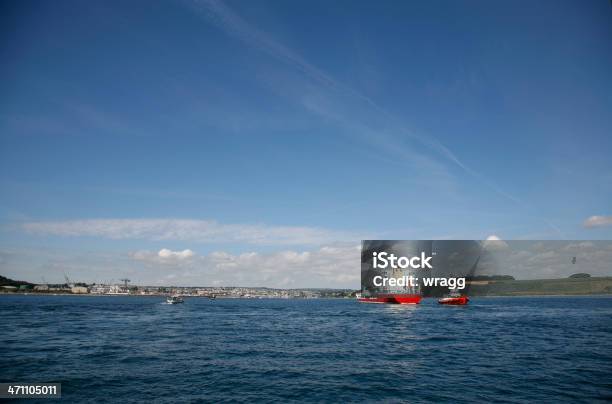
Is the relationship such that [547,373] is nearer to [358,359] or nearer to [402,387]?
[402,387]

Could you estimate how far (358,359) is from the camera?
34.9m

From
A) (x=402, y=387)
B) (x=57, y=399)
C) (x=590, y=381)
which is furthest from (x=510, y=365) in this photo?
(x=57, y=399)

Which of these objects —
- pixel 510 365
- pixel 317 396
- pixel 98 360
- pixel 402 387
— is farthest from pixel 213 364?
pixel 510 365

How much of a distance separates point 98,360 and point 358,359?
23.0m

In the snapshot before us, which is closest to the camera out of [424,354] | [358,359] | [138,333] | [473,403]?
[473,403]

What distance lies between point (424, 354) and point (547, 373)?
36.3 feet

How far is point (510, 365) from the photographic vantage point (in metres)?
32.2

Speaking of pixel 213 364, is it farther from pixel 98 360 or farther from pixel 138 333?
pixel 138 333

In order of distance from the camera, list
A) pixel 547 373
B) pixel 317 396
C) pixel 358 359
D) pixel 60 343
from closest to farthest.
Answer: pixel 317 396
pixel 547 373
pixel 358 359
pixel 60 343

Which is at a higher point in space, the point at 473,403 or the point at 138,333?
the point at 473,403

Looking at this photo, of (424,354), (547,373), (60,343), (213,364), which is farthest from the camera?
(60,343)

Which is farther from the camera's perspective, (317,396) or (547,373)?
(547,373)

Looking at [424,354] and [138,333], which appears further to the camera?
[138,333]

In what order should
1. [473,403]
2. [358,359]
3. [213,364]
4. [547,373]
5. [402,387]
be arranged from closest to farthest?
[473,403] → [402,387] → [547,373] → [213,364] → [358,359]
